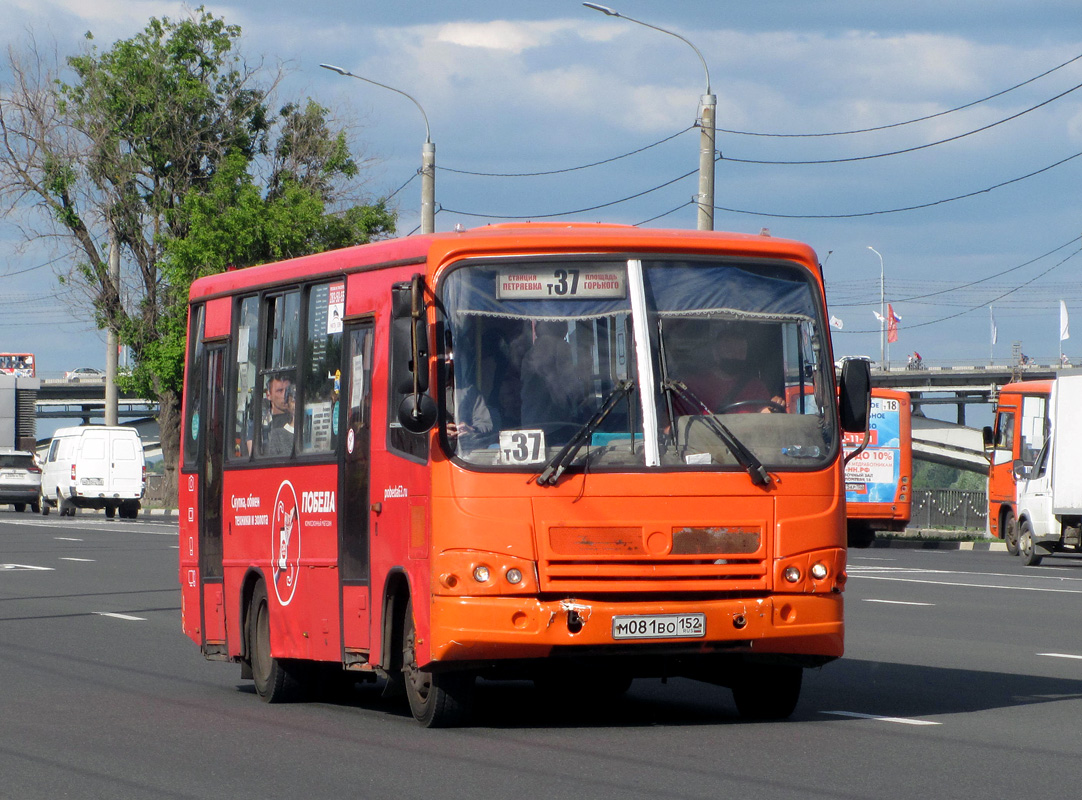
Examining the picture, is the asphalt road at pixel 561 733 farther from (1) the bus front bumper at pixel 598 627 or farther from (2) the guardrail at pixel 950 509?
(2) the guardrail at pixel 950 509

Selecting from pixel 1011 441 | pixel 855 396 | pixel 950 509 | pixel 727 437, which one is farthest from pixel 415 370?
pixel 950 509

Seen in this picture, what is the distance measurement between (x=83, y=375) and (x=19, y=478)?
8808cm

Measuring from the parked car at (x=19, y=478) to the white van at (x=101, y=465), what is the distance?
6335 millimetres

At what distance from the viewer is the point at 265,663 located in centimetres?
1116

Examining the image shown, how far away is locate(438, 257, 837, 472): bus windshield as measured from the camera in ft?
29.2

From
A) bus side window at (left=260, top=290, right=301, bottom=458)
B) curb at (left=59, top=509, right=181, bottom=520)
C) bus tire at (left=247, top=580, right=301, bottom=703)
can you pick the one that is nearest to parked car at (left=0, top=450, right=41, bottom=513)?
curb at (left=59, top=509, right=181, bottom=520)

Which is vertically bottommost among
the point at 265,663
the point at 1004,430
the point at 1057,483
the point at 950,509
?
the point at 265,663

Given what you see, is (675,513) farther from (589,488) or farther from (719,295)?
(719,295)

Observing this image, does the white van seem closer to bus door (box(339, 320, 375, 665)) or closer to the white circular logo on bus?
the white circular logo on bus

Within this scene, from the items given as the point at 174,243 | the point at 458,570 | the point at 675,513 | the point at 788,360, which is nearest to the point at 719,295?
the point at 788,360

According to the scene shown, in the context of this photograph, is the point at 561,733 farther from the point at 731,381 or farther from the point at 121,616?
the point at 121,616

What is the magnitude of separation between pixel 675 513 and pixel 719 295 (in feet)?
3.92

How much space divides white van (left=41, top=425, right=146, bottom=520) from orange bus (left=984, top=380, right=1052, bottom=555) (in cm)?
2329

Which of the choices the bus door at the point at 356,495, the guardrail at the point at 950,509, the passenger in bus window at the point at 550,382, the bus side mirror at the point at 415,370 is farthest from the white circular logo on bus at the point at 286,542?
the guardrail at the point at 950,509
